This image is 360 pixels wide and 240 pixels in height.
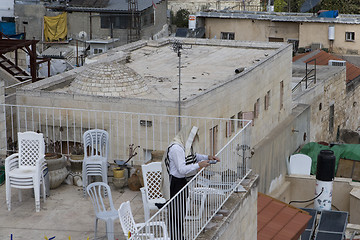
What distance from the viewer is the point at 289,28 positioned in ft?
173

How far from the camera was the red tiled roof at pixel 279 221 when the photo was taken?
16.8 metres

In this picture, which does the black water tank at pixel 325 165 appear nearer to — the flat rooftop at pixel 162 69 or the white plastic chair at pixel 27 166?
the flat rooftop at pixel 162 69

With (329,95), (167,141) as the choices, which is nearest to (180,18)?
(329,95)

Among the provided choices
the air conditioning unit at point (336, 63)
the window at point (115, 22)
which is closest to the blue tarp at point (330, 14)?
the air conditioning unit at point (336, 63)

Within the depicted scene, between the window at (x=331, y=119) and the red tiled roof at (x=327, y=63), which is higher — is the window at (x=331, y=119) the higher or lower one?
the lower one

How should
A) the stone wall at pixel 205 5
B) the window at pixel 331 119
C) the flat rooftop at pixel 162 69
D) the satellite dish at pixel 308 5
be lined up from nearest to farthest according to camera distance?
the flat rooftop at pixel 162 69
the window at pixel 331 119
the satellite dish at pixel 308 5
the stone wall at pixel 205 5

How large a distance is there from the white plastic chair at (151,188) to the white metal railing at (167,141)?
0.70 meters

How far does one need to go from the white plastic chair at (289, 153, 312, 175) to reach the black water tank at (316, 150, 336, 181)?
4.86 meters

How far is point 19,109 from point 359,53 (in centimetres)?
3541

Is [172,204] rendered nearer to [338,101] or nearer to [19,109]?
[19,109]

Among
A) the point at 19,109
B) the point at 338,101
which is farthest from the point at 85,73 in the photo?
the point at 338,101

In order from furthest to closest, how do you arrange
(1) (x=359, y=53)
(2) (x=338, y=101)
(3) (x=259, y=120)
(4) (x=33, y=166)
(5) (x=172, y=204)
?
(1) (x=359, y=53)
(2) (x=338, y=101)
(3) (x=259, y=120)
(4) (x=33, y=166)
(5) (x=172, y=204)

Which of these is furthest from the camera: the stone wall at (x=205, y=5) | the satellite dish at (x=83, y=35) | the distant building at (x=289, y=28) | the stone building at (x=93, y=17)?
the stone wall at (x=205, y=5)

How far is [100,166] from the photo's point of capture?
1355 cm
